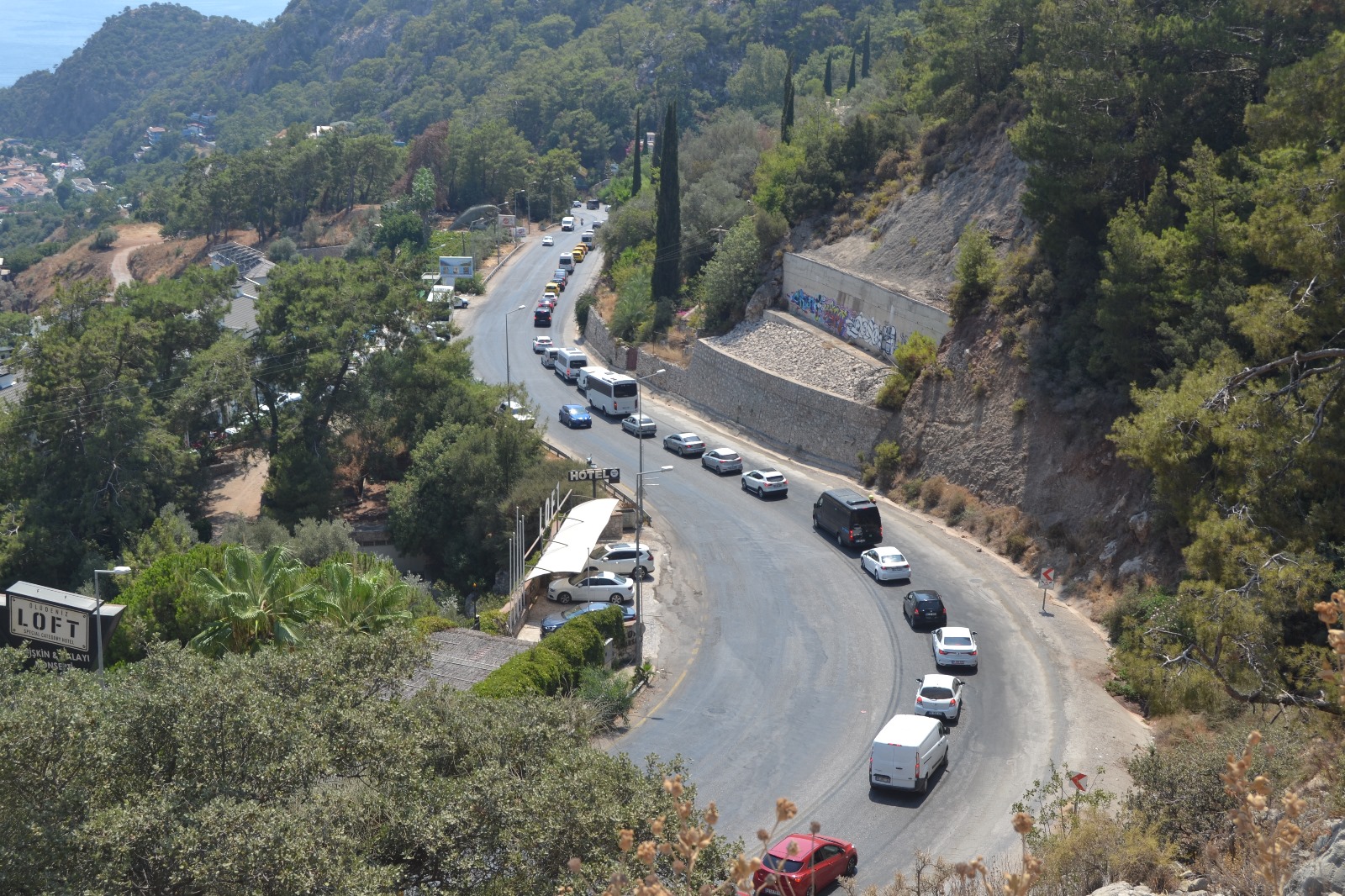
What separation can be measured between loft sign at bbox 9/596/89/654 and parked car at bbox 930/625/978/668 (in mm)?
20394

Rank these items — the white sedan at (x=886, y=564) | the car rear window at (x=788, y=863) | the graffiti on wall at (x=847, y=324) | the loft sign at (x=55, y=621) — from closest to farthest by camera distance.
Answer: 1. the car rear window at (x=788, y=863)
2. the loft sign at (x=55, y=621)
3. the white sedan at (x=886, y=564)
4. the graffiti on wall at (x=847, y=324)

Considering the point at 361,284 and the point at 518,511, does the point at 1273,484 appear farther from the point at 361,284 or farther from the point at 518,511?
the point at 361,284

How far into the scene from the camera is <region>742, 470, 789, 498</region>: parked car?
45.8 m

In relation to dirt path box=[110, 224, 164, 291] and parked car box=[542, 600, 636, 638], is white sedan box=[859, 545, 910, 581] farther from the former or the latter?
dirt path box=[110, 224, 164, 291]

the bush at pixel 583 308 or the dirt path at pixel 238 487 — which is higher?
the bush at pixel 583 308

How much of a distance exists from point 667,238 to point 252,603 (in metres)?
45.1

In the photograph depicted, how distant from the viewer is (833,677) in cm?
3141

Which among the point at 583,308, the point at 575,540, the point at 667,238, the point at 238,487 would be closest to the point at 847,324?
the point at 667,238

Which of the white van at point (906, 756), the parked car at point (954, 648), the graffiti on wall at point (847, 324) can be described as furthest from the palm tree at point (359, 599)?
the graffiti on wall at point (847, 324)

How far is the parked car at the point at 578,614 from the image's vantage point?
34.1m

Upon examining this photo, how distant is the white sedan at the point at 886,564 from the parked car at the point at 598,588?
7665 mm

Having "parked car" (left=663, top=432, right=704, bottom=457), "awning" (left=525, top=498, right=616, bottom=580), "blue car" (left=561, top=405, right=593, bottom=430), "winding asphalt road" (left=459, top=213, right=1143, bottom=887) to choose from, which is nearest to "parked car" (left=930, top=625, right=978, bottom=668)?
"winding asphalt road" (left=459, top=213, right=1143, bottom=887)

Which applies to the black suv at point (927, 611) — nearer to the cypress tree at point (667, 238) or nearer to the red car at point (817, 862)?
the red car at point (817, 862)

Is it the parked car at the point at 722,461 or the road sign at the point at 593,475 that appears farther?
the parked car at the point at 722,461
